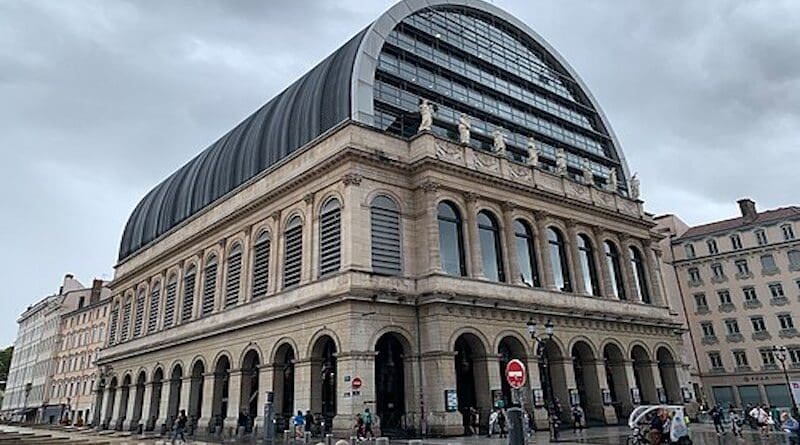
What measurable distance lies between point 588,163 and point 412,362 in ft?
87.5

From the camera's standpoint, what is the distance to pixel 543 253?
35.8 meters

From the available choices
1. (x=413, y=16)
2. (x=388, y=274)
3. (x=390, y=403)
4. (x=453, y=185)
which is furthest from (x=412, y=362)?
(x=413, y=16)

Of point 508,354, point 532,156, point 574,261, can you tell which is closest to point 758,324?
point 574,261

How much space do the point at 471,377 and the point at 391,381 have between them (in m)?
4.80

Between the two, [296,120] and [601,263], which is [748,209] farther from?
[296,120]

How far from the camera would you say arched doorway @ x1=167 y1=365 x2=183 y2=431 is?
137 feet

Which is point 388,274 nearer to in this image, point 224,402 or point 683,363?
point 224,402

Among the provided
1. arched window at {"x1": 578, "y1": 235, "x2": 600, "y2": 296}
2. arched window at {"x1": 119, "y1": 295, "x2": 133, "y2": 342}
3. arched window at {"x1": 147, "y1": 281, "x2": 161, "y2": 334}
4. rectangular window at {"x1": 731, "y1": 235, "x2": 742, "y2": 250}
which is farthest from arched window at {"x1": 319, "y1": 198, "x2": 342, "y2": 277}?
rectangular window at {"x1": 731, "y1": 235, "x2": 742, "y2": 250}

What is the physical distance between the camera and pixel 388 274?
2947 cm

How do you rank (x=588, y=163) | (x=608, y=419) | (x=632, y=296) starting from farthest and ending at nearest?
1. (x=588, y=163)
2. (x=632, y=296)
3. (x=608, y=419)

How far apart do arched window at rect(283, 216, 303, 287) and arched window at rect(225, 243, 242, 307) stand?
5370 millimetres

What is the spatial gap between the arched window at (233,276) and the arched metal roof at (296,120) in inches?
208

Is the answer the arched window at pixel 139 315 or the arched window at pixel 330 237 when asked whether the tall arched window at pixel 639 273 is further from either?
the arched window at pixel 139 315

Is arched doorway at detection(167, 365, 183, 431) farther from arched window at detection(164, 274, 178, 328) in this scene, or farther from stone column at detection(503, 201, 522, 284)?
stone column at detection(503, 201, 522, 284)
